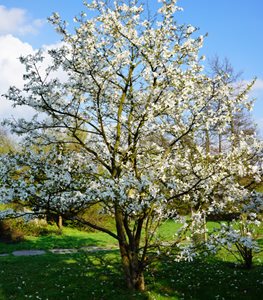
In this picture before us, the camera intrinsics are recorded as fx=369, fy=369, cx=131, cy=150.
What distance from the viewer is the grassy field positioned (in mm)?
10320

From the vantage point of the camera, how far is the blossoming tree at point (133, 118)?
950 centimetres

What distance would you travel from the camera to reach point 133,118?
37.2 feet

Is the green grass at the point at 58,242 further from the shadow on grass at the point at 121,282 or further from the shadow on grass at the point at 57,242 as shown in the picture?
the shadow on grass at the point at 121,282

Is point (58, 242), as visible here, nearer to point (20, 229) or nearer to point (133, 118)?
point (20, 229)

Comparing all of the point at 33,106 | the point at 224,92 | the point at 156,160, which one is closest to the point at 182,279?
the point at 156,160

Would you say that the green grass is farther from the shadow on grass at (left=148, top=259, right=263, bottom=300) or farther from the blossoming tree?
the blossoming tree

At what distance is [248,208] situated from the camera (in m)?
8.40

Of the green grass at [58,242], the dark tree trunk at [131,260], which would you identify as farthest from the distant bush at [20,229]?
the dark tree trunk at [131,260]

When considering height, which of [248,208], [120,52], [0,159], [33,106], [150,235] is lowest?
[150,235]

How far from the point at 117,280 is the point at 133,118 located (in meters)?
5.23

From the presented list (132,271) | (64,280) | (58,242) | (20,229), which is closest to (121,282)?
(132,271)

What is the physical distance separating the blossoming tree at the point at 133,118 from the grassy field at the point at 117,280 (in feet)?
3.16

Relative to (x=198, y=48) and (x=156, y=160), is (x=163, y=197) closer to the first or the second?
(x=156, y=160)

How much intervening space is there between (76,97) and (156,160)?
314 cm
